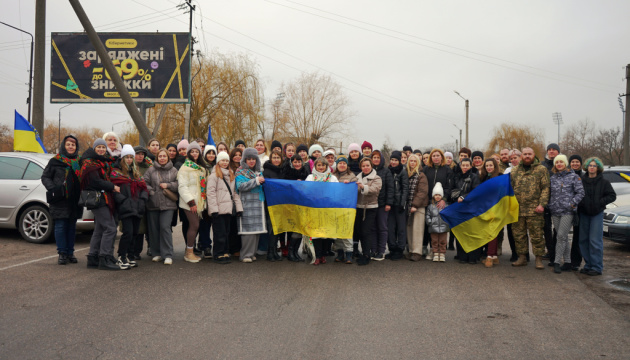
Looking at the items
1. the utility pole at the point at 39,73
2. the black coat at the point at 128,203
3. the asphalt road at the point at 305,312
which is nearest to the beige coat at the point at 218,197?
the asphalt road at the point at 305,312

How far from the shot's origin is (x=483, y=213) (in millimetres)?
8875

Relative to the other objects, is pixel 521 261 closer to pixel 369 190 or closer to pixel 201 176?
pixel 369 190

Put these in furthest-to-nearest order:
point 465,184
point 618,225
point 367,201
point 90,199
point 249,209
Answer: point 618,225 → point 465,184 → point 367,201 → point 249,209 → point 90,199

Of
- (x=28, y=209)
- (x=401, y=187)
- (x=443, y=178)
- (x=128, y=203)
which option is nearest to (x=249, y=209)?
(x=128, y=203)

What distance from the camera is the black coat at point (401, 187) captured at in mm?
8930

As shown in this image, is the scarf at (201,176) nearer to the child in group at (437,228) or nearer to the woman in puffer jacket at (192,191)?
the woman in puffer jacket at (192,191)

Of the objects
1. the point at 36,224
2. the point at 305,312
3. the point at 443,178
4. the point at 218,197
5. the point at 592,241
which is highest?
the point at 443,178

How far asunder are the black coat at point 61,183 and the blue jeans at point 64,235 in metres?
0.12

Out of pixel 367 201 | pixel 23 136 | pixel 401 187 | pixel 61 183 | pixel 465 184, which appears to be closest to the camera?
pixel 61 183

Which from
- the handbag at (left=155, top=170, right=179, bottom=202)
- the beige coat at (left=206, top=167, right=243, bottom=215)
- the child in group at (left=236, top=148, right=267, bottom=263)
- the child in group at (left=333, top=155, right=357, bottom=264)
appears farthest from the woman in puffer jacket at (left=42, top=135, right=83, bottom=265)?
the child in group at (left=333, top=155, right=357, bottom=264)

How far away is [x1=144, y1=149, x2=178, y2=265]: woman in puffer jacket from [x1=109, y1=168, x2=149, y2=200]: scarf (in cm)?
25

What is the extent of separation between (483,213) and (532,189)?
0.93 meters

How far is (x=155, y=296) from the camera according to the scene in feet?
20.4

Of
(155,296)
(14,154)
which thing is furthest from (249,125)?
(155,296)
